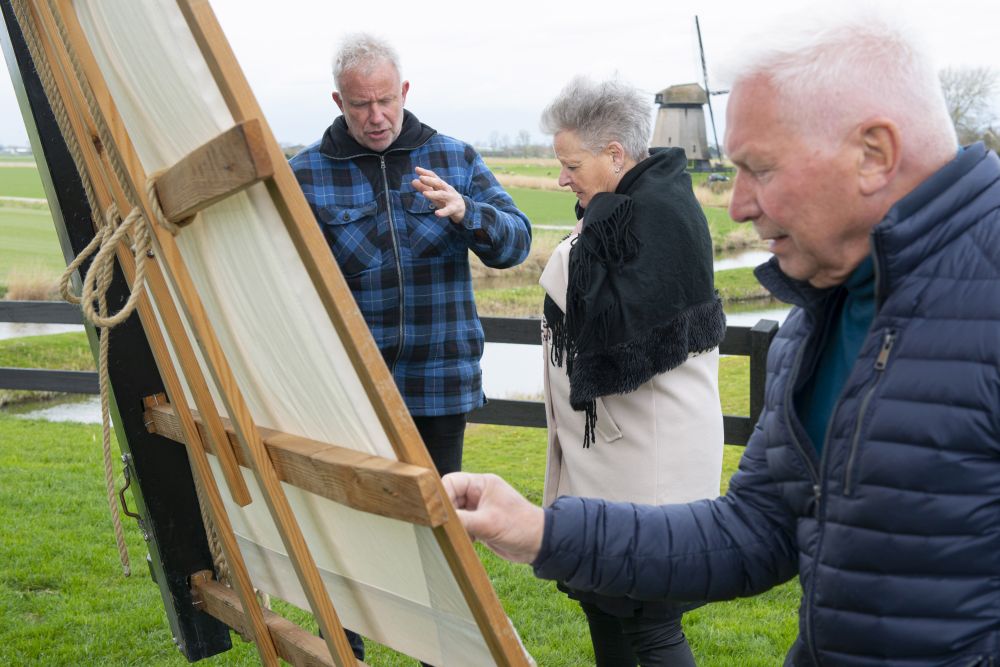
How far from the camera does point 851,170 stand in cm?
131

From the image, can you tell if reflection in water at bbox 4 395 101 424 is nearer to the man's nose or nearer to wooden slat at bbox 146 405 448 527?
wooden slat at bbox 146 405 448 527

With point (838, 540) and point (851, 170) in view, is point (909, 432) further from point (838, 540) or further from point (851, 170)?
point (851, 170)

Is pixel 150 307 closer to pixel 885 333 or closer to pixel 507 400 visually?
pixel 885 333

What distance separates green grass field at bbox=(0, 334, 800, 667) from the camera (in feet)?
12.5

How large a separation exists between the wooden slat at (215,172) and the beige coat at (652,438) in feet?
4.79

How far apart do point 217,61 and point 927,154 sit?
3.03 ft

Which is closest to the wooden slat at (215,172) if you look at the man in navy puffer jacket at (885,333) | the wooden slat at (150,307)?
the wooden slat at (150,307)

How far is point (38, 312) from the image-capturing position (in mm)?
6590

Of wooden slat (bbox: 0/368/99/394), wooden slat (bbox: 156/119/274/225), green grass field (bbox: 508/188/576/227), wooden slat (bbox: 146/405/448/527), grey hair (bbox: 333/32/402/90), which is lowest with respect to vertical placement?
green grass field (bbox: 508/188/576/227)

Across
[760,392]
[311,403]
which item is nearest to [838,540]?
[311,403]

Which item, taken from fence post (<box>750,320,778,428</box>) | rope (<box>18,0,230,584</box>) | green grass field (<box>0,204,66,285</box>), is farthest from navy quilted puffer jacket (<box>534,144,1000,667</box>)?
green grass field (<box>0,204,66,285</box>)

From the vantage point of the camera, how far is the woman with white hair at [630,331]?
8.90 ft

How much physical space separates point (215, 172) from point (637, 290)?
155 cm

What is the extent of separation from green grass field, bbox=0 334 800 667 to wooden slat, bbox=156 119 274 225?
261 centimetres
